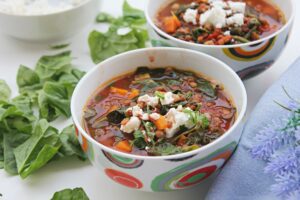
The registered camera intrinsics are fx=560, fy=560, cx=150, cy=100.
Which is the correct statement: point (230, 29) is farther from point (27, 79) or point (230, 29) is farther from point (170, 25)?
point (27, 79)

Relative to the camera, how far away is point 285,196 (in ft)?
4.96

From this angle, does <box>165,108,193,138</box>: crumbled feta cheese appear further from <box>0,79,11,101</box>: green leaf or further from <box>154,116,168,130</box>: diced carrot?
<box>0,79,11,101</box>: green leaf

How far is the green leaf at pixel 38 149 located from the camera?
1.84 meters

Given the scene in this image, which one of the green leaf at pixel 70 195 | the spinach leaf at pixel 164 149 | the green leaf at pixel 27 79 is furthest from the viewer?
the green leaf at pixel 27 79

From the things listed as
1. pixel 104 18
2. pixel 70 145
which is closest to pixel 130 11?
pixel 104 18

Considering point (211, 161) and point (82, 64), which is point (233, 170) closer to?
point (211, 161)

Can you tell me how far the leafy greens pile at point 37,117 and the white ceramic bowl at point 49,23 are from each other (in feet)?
0.42

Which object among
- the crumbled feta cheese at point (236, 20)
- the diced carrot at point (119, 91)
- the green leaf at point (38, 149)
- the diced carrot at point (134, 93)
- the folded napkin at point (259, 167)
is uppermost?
the crumbled feta cheese at point (236, 20)

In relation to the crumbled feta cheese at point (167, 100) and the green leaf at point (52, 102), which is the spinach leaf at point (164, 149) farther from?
the green leaf at point (52, 102)

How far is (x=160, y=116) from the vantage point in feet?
5.56

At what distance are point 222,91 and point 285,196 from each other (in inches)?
19.9

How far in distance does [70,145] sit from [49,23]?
26.3 inches

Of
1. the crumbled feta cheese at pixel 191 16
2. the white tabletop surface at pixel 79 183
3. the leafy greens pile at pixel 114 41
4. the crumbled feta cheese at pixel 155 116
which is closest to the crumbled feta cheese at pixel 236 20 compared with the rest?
the crumbled feta cheese at pixel 191 16

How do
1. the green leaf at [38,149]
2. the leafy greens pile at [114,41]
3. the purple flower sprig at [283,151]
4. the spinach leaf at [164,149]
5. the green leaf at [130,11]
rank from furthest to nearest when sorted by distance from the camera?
1. the green leaf at [130,11]
2. the leafy greens pile at [114,41]
3. the green leaf at [38,149]
4. the spinach leaf at [164,149]
5. the purple flower sprig at [283,151]
